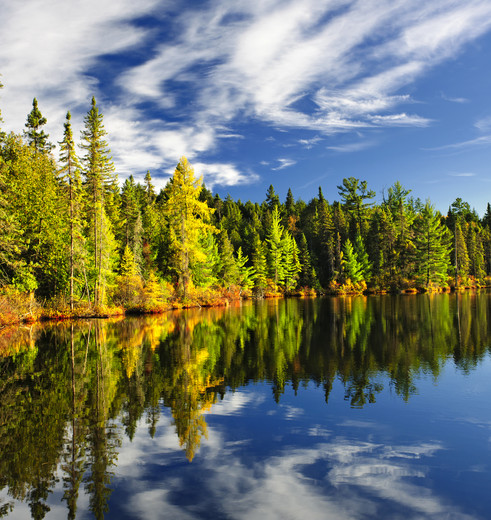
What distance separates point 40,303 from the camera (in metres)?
33.3

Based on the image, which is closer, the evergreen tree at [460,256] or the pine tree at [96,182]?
the pine tree at [96,182]

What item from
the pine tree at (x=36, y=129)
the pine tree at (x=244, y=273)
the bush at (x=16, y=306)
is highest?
the pine tree at (x=36, y=129)

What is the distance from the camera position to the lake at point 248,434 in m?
5.69

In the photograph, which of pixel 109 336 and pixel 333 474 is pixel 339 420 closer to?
pixel 333 474

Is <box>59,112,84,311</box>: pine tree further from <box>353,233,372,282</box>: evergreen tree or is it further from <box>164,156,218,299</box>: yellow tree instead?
<box>353,233,372,282</box>: evergreen tree

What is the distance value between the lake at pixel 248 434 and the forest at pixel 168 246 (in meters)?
16.4

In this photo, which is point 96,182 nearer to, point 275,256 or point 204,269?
point 204,269

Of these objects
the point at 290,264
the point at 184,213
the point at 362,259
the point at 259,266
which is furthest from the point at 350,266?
the point at 184,213

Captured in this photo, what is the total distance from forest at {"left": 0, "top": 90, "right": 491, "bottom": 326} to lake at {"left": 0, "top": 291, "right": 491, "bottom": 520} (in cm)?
1640

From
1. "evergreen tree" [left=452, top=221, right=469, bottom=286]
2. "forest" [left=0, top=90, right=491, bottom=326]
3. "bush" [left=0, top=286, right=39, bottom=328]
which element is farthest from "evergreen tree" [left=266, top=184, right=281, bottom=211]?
"bush" [left=0, top=286, right=39, bottom=328]

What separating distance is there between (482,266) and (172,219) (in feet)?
247

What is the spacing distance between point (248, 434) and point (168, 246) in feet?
135

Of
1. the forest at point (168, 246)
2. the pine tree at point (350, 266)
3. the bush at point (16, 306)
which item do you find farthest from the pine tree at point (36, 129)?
the pine tree at point (350, 266)

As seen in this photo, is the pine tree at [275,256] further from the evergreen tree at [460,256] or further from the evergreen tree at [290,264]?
the evergreen tree at [460,256]
